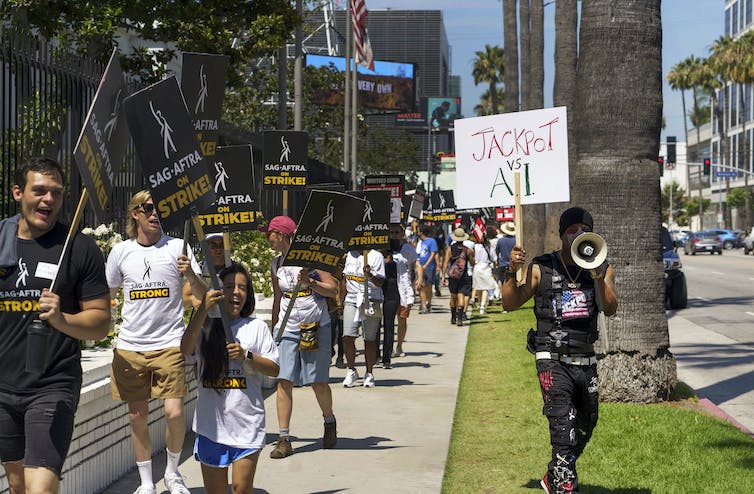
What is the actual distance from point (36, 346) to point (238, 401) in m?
1.54

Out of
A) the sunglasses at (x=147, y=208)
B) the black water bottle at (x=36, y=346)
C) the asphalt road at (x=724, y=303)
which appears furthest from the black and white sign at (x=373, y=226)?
the asphalt road at (x=724, y=303)

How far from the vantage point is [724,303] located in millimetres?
27125

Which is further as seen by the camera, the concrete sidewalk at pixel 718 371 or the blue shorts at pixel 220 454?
the concrete sidewalk at pixel 718 371

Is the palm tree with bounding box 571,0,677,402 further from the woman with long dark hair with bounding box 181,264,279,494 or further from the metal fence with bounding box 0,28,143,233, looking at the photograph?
the woman with long dark hair with bounding box 181,264,279,494

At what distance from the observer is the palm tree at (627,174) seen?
1141 cm

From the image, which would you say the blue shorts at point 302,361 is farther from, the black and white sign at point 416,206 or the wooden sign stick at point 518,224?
the black and white sign at point 416,206

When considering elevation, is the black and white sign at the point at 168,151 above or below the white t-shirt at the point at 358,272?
above

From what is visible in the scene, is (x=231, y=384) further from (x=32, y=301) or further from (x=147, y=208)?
(x=147, y=208)

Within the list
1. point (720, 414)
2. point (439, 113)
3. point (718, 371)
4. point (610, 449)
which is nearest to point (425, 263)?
point (718, 371)

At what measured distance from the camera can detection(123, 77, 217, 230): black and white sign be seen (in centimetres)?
580

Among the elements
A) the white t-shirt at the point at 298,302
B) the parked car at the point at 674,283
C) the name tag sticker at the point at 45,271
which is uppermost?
the name tag sticker at the point at 45,271

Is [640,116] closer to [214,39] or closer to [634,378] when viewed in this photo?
[634,378]

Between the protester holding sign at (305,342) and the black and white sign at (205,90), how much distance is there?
1.31 m

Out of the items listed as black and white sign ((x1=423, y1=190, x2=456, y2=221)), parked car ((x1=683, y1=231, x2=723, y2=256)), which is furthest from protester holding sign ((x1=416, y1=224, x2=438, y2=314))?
parked car ((x1=683, y1=231, x2=723, y2=256))
